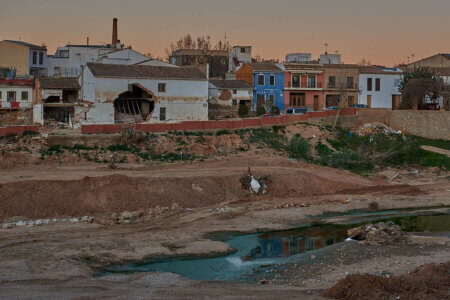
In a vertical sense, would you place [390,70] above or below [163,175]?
above

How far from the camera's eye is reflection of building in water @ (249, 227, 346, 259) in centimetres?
3060

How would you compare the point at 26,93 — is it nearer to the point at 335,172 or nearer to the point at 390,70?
the point at 335,172

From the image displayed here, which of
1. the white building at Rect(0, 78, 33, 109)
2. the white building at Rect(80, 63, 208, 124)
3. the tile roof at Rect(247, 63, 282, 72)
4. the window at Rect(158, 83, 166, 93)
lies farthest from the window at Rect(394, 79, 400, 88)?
the white building at Rect(0, 78, 33, 109)

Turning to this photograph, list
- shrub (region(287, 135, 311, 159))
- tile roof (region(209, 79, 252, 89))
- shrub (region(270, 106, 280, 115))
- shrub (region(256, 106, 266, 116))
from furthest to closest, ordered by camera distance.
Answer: tile roof (region(209, 79, 252, 89)), shrub (region(270, 106, 280, 115)), shrub (region(256, 106, 266, 116)), shrub (region(287, 135, 311, 159))

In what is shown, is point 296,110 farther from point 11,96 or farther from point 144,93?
point 11,96

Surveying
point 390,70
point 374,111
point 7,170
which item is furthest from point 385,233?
point 390,70

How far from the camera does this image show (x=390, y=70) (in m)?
75.9

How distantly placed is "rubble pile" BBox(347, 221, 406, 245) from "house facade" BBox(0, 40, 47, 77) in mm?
45740

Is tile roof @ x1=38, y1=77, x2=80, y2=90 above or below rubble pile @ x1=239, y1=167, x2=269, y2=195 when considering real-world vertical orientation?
above

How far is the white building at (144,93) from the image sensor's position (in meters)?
54.9

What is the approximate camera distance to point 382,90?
240 feet

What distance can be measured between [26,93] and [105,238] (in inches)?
1208

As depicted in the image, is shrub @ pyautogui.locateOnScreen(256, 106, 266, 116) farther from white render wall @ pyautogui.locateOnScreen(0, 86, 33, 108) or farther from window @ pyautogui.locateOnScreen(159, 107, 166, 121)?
white render wall @ pyautogui.locateOnScreen(0, 86, 33, 108)

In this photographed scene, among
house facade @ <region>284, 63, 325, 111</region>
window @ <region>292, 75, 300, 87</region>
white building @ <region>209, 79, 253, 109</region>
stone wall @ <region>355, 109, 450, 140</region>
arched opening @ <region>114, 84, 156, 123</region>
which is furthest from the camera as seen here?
window @ <region>292, 75, 300, 87</region>
